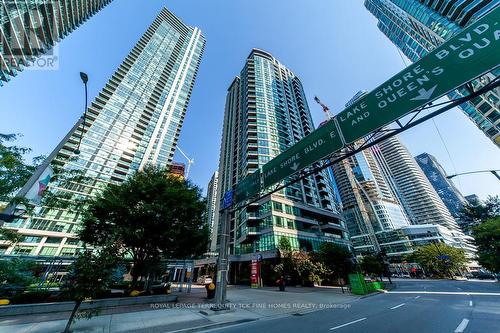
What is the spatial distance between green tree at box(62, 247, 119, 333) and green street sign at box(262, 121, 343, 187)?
26.5ft

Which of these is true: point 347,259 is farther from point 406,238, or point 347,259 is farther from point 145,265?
point 406,238

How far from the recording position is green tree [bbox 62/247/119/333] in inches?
292

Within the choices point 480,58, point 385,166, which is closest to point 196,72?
point 480,58

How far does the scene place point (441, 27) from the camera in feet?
165

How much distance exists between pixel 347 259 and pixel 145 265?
24.7 m

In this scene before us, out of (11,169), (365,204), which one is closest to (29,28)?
(11,169)

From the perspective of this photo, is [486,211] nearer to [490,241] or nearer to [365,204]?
[490,241]

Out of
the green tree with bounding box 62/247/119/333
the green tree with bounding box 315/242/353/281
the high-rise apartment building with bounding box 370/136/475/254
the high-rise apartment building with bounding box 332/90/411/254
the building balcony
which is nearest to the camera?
the green tree with bounding box 62/247/119/333

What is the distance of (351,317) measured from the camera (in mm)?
9969

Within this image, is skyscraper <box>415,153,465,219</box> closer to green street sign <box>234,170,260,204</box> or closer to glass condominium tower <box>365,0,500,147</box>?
glass condominium tower <box>365,0,500,147</box>

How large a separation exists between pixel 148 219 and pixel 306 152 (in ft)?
42.8

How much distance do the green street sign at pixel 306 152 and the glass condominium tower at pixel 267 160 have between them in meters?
30.9

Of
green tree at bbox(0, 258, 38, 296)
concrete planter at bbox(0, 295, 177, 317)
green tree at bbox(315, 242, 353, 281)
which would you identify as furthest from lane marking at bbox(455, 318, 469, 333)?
green tree at bbox(0, 258, 38, 296)

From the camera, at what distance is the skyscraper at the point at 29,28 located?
32656mm
